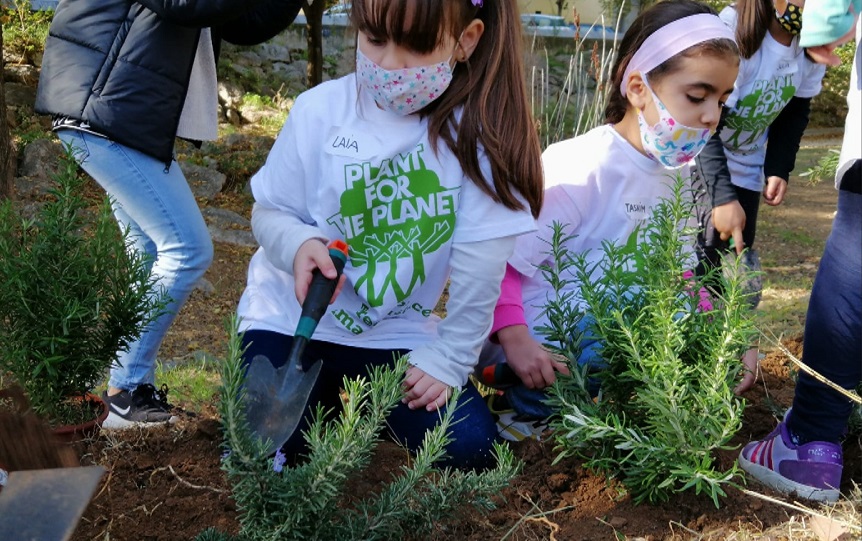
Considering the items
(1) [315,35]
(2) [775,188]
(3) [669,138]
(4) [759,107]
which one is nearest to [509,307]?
(3) [669,138]

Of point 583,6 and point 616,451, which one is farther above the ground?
point 616,451

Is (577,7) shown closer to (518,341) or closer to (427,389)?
(518,341)

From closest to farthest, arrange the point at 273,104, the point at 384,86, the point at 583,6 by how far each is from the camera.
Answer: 1. the point at 384,86
2. the point at 273,104
3. the point at 583,6

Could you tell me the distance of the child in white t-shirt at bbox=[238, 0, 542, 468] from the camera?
2.23 m

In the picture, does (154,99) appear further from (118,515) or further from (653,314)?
(653,314)

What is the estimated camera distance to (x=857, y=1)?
2.03 m

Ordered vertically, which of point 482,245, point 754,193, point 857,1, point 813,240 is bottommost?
point 813,240

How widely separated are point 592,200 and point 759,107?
1098 mm

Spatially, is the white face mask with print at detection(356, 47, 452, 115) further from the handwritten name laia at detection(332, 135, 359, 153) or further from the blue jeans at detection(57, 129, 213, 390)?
the blue jeans at detection(57, 129, 213, 390)

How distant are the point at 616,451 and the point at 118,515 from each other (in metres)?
1.07

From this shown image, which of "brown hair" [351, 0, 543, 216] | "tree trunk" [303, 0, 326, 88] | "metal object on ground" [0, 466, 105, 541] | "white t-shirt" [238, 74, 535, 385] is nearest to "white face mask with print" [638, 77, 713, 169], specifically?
"brown hair" [351, 0, 543, 216]

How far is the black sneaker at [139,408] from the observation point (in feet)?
8.34

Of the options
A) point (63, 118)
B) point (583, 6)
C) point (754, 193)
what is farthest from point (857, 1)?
point (583, 6)

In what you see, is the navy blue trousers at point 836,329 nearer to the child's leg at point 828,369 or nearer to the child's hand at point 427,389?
the child's leg at point 828,369
